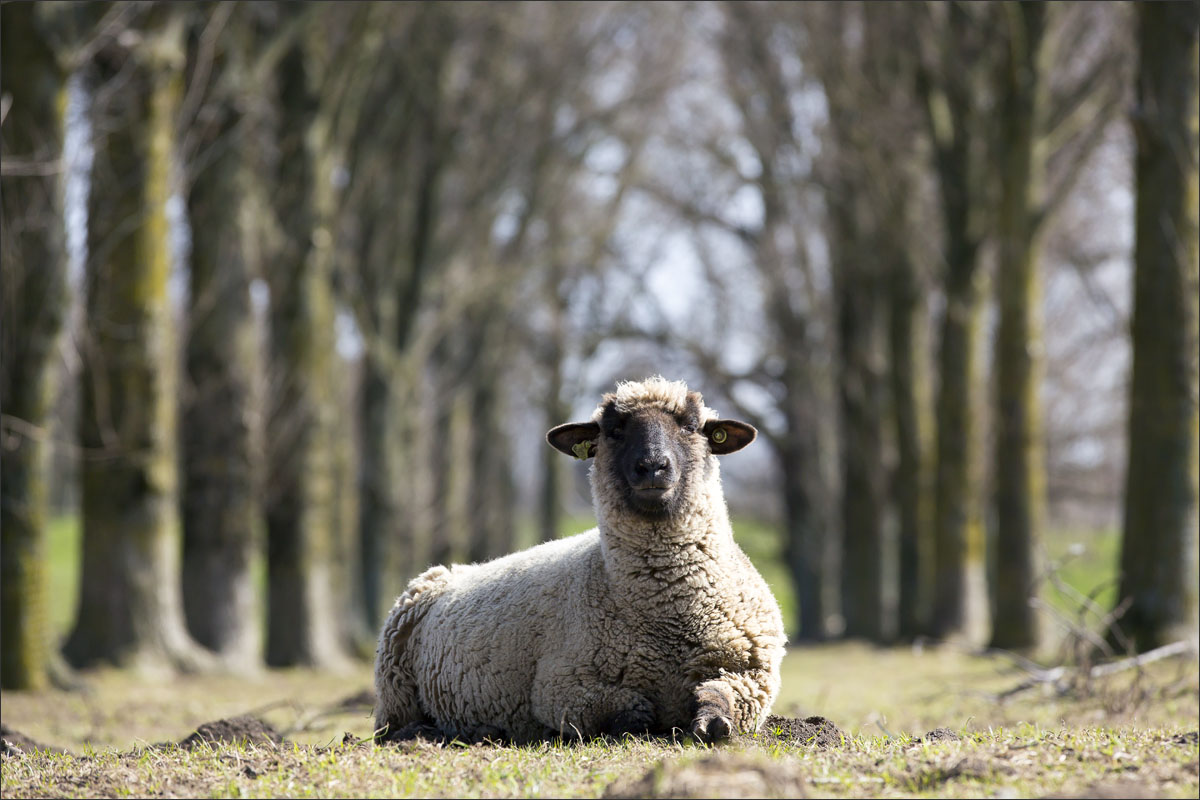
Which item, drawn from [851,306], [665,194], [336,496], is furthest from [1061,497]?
[336,496]

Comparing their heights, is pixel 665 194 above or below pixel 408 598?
above

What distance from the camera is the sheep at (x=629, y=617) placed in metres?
7.21

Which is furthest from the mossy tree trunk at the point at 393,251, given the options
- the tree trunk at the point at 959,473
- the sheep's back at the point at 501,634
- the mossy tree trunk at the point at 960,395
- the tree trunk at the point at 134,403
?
the sheep's back at the point at 501,634

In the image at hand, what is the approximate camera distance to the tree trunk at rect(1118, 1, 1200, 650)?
40.8 ft

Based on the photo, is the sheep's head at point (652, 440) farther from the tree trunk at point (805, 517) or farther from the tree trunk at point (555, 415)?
the tree trunk at point (555, 415)

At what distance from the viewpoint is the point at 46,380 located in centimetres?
1288

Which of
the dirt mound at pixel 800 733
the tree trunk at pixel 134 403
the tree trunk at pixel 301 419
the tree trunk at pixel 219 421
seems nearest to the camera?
the dirt mound at pixel 800 733

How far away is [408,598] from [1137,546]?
750 centimetres

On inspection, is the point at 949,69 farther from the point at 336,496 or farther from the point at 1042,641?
the point at 336,496

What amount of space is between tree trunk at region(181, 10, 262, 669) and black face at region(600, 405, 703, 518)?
1052 centimetres

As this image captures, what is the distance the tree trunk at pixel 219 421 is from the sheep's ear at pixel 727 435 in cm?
1062

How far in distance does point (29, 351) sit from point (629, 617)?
8103 millimetres

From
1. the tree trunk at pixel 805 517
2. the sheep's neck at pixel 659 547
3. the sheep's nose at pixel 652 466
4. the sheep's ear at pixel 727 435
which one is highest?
the sheep's ear at pixel 727 435

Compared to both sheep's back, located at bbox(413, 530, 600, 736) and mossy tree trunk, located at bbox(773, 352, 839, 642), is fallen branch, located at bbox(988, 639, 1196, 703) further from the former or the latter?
mossy tree trunk, located at bbox(773, 352, 839, 642)
